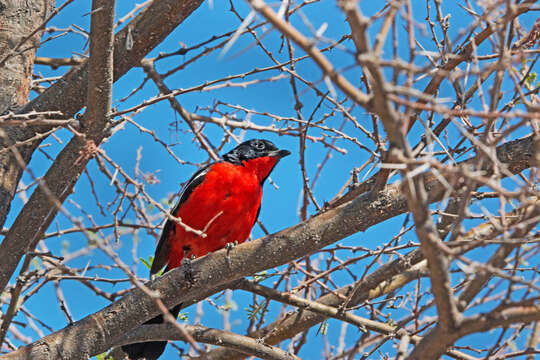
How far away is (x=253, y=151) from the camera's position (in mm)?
5312

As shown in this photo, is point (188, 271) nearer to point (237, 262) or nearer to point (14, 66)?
point (237, 262)

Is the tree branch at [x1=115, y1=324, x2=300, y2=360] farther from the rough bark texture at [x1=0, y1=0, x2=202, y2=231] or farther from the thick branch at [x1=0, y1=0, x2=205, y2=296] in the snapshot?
the rough bark texture at [x1=0, y1=0, x2=202, y2=231]

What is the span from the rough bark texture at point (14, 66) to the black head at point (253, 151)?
67.2 inches

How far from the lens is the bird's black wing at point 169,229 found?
4.65 meters

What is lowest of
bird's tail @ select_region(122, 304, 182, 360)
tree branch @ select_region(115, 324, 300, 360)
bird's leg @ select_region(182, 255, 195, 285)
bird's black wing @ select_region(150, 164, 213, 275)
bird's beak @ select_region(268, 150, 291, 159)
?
tree branch @ select_region(115, 324, 300, 360)

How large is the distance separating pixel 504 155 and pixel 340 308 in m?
1.18

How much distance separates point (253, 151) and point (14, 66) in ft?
6.53

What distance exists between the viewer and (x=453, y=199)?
2.80m

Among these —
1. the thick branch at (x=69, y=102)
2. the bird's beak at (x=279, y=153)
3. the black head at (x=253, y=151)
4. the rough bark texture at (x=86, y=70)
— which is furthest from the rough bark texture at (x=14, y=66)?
the bird's beak at (x=279, y=153)

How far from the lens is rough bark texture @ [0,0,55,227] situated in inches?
149

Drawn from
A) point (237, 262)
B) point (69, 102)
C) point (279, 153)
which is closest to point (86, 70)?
point (69, 102)

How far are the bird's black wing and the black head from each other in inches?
13.9

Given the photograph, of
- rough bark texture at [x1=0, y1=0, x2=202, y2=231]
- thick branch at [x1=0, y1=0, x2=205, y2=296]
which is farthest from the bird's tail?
rough bark texture at [x1=0, y1=0, x2=202, y2=231]

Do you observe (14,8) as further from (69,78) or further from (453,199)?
(453,199)
